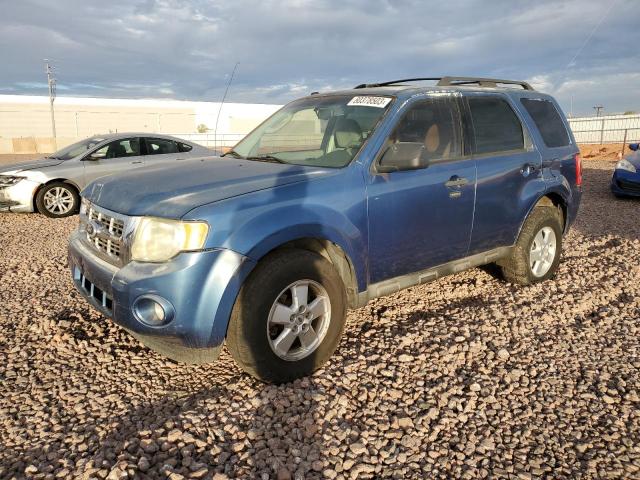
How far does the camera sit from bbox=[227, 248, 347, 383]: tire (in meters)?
2.74

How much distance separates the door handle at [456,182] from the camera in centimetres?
373

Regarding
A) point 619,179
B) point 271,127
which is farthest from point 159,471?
point 619,179

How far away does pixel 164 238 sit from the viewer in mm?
2688

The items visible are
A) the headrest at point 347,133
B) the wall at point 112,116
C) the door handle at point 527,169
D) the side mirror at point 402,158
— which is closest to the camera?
the side mirror at point 402,158

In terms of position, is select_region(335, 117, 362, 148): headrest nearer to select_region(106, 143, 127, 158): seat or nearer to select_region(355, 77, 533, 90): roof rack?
→ select_region(355, 77, 533, 90): roof rack

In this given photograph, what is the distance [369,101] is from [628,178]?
8.67m

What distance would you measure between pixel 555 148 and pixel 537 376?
8.63 feet

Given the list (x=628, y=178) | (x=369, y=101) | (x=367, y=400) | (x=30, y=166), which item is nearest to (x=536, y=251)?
(x=369, y=101)

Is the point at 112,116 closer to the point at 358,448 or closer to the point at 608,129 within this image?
the point at 608,129

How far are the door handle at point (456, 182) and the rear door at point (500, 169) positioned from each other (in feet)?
0.65

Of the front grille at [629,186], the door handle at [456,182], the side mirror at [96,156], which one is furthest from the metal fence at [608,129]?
the door handle at [456,182]

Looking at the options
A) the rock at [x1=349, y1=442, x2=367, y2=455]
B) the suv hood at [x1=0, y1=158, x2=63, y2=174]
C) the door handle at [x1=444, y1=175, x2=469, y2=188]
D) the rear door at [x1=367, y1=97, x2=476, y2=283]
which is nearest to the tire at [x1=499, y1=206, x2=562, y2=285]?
the rear door at [x1=367, y1=97, x2=476, y2=283]

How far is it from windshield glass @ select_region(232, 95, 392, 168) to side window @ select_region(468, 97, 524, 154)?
94 cm

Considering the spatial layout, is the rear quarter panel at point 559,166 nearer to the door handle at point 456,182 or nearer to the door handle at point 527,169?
the door handle at point 527,169
